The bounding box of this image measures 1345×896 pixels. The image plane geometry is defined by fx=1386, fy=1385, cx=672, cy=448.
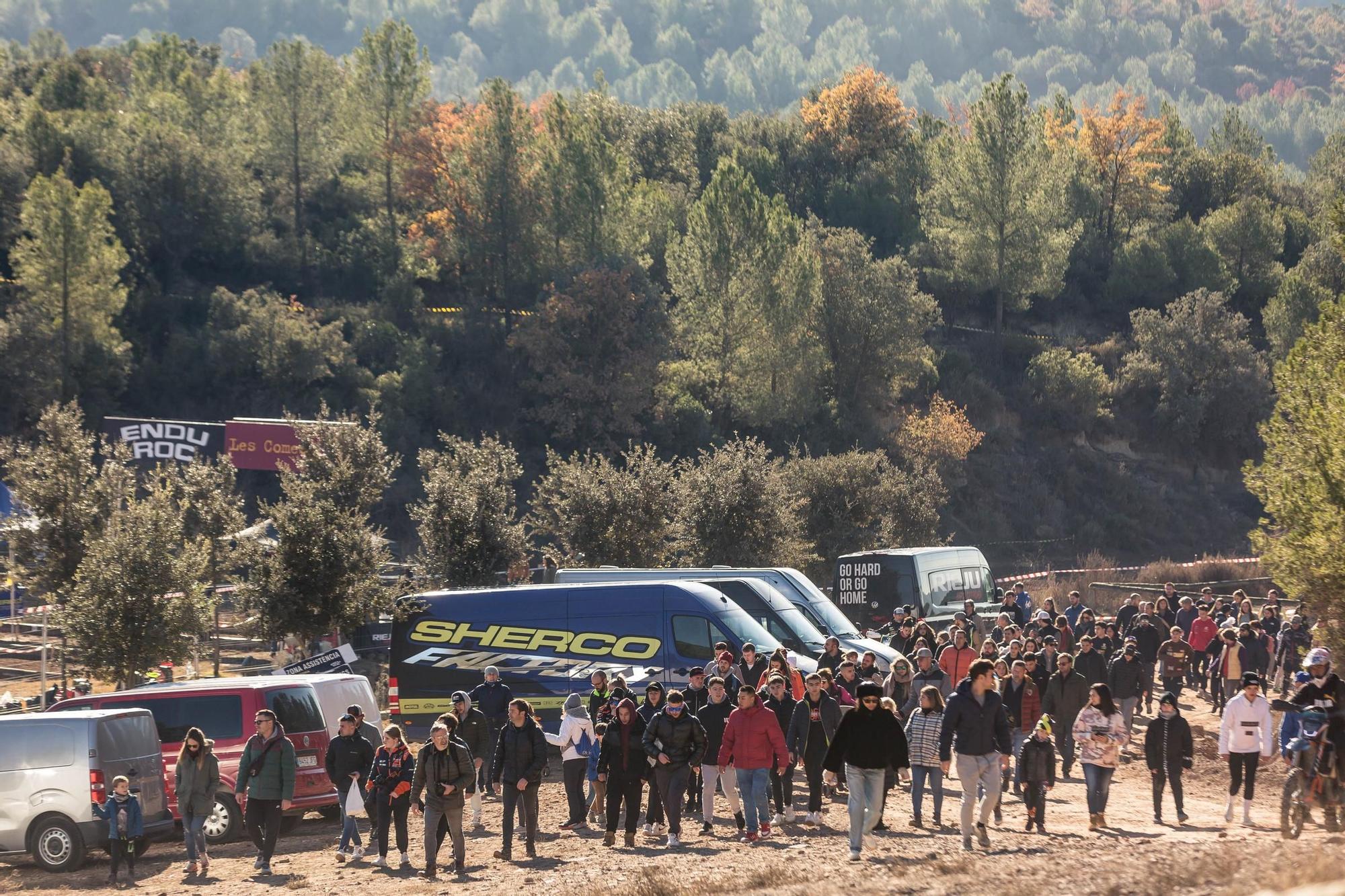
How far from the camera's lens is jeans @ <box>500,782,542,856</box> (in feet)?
45.5

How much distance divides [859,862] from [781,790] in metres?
3.15

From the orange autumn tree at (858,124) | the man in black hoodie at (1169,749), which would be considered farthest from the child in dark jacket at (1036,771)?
the orange autumn tree at (858,124)

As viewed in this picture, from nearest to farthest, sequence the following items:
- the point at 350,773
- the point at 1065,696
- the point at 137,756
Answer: the point at 350,773
the point at 137,756
the point at 1065,696

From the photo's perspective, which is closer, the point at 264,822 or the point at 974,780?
the point at 974,780

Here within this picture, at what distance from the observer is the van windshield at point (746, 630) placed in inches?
760

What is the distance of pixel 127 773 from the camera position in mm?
15391

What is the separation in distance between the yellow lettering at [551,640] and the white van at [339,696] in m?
3.13

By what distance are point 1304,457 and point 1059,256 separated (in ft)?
195

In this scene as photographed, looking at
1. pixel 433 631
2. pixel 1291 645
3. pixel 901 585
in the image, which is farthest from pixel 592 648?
pixel 1291 645

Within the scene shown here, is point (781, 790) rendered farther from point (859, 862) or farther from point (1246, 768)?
point (1246, 768)

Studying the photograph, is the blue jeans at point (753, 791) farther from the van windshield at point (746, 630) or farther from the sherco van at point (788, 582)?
the sherco van at point (788, 582)

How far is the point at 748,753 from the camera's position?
1346 centimetres

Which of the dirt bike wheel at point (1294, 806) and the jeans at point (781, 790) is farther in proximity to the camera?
the jeans at point (781, 790)

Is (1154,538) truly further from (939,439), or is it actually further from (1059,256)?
(1059,256)
